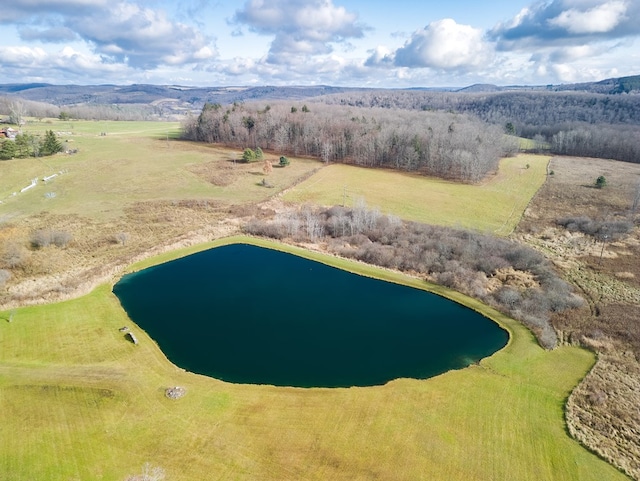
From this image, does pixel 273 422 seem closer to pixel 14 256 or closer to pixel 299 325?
pixel 299 325

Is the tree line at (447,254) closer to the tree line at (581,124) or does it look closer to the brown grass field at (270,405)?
the brown grass field at (270,405)

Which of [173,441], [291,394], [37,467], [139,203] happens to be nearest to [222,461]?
[173,441]

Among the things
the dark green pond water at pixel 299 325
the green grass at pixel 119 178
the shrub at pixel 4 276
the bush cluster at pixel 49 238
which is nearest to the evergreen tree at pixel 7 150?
the green grass at pixel 119 178

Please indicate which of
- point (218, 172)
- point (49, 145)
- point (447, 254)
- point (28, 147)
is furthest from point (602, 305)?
point (28, 147)

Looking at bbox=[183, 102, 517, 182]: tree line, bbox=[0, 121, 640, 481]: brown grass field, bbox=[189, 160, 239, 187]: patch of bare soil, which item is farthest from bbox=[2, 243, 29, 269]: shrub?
bbox=[183, 102, 517, 182]: tree line

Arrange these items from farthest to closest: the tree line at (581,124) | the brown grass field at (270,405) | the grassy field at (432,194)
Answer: the tree line at (581,124) < the grassy field at (432,194) < the brown grass field at (270,405)

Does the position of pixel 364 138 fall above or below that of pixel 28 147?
above
